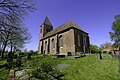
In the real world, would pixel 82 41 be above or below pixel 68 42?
above

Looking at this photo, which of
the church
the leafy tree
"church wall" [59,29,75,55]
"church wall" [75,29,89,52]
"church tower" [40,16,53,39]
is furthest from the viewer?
"church tower" [40,16,53,39]

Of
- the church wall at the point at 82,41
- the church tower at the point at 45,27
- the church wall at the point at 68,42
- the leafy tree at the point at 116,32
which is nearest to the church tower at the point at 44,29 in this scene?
the church tower at the point at 45,27

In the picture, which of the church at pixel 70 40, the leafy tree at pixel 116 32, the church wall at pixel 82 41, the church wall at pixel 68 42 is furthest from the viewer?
the leafy tree at pixel 116 32

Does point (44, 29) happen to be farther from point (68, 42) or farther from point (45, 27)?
point (68, 42)

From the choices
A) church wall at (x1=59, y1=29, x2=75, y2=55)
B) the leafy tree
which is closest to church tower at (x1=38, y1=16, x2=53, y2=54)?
church wall at (x1=59, y1=29, x2=75, y2=55)

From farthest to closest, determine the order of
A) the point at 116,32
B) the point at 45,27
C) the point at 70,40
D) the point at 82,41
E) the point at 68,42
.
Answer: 1. the point at 45,27
2. the point at 116,32
3. the point at 82,41
4. the point at 68,42
5. the point at 70,40

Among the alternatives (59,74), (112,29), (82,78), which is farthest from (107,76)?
(112,29)

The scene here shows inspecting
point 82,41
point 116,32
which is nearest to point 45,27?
point 82,41

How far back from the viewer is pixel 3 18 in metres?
17.1

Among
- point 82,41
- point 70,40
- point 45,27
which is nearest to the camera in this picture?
point 70,40

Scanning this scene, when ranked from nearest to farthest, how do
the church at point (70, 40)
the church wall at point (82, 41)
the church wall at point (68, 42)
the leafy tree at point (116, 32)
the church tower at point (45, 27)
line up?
the church wall at point (68, 42) → the church at point (70, 40) → the church wall at point (82, 41) → the leafy tree at point (116, 32) → the church tower at point (45, 27)

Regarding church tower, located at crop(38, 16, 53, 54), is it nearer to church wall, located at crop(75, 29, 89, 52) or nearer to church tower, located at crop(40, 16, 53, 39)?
church tower, located at crop(40, 16, 53, 39)

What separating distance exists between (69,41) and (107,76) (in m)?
23.6

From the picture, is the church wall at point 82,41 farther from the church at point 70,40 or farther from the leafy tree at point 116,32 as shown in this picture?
the leafy tree at point 116,32
